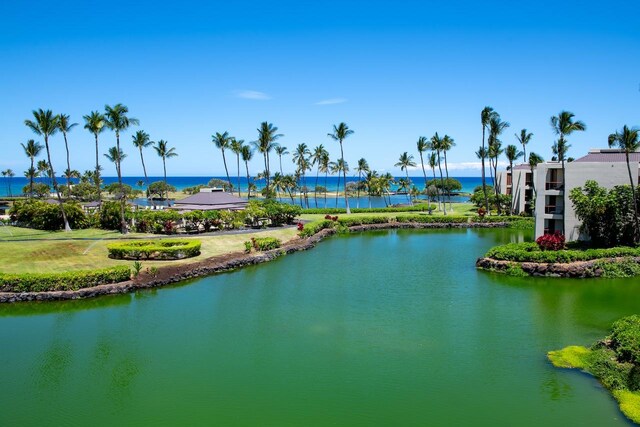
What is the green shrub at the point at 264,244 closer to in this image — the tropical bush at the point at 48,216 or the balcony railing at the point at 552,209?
the tropical bush at the point at 48,216

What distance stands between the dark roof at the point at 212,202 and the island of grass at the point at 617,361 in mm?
37622

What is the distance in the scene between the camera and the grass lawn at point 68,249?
103ft

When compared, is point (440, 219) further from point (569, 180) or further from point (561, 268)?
point (561, 268)

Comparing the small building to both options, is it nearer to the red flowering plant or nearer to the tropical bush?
the tropical bush

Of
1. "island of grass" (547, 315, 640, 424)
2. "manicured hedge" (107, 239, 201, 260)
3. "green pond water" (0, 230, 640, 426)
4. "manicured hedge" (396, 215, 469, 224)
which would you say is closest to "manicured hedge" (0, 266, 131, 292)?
"green pond water" (0, 230, 640, 426)

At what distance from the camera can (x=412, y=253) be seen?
4081 cm

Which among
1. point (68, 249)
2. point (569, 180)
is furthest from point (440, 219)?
point (68, 249)

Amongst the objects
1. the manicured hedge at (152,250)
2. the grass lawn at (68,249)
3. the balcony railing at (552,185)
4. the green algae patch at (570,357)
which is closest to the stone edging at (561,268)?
the balcony railing at (552,185)

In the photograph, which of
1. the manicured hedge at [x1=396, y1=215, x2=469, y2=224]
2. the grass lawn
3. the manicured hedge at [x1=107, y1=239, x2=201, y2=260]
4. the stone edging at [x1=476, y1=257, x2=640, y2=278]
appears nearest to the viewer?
the stone edging at [x1=476, y1=257, x2=640, y2=278]

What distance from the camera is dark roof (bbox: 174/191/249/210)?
163 feet

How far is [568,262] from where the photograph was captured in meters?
31.6

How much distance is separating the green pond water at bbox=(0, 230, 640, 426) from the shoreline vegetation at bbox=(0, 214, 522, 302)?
106 cm

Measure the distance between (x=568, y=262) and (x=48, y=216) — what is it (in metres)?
45.2

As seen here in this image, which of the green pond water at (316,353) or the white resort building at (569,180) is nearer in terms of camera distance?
the green pond water at (316,353)
